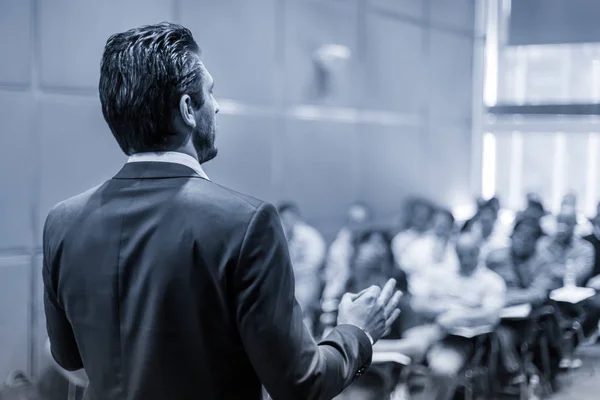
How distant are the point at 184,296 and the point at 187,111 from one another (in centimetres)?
25

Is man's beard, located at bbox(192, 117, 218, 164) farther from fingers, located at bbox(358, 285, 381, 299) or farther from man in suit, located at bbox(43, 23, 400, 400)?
fingers, located at bbox(358, 285, 381, 299)

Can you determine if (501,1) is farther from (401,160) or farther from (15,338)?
(15,338)

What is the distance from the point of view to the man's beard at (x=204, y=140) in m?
1.01

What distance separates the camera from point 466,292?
159 inches

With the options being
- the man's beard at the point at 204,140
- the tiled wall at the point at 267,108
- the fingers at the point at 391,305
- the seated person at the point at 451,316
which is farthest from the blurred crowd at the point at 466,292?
the man's beard at the point at 204,140

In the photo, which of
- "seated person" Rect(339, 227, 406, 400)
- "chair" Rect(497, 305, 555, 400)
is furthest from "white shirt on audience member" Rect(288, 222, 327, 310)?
"chair" Rect(497, 305, 555, 400)

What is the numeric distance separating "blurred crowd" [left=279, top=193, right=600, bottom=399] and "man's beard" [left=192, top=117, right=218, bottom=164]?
2.82 metres

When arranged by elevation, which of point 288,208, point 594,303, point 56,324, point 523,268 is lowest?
point 594,303

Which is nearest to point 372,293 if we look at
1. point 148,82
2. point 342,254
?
point 148,82

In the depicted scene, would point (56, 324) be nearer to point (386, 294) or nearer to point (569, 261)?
point (386, 294)

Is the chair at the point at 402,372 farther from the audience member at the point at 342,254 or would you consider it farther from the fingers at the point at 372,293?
the fingers at the point at 372,293

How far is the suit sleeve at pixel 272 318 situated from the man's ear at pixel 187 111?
6.4 inches

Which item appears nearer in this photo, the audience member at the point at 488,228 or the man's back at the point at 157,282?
the man's back at the point at 157,282

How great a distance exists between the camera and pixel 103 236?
3.25ft
